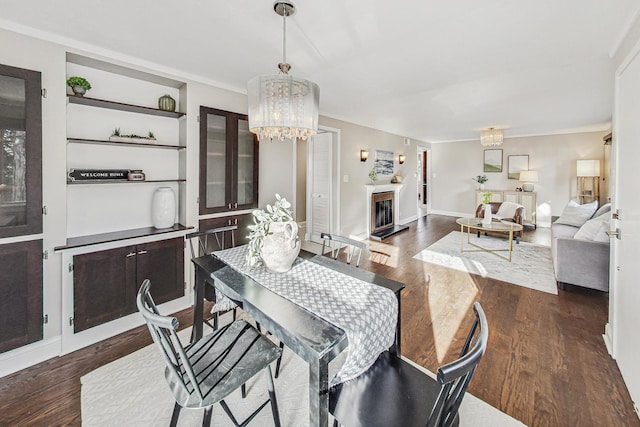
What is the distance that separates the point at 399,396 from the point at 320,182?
4390 mm

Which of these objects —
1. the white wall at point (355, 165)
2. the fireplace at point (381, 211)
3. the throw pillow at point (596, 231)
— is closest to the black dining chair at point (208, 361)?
the throw pillow at point (596, 231)

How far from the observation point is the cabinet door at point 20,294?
1.98 meters

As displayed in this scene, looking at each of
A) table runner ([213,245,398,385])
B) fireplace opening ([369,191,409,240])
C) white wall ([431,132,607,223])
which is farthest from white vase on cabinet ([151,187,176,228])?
white wall ([431,132,607,223])

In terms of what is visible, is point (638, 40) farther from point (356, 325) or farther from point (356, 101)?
point (356, 101)

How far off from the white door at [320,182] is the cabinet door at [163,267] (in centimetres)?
284

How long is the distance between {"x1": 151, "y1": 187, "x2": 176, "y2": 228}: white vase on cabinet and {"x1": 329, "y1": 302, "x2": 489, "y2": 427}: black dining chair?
7.68 feet

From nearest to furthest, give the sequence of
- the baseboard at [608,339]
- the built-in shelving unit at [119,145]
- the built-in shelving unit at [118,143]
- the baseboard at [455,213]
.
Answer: the baseboard at [608,339] → the built-in shelving unit at [118,143] → the built-in shelving unit at [119,145] → the baseboard at [455,213]

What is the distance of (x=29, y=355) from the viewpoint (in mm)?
2100

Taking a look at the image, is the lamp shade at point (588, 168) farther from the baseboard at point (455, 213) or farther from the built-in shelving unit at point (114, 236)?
the built-in shelving unit at point (114, 236)

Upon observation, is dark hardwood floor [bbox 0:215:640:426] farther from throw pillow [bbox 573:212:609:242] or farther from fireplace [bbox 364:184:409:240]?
fireplace [bbox 364:184:409:240]

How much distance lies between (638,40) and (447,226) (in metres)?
5.79

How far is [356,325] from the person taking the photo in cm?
125

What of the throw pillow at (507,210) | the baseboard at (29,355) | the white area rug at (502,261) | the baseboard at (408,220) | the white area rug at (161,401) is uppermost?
the throw pillow at (507,210)

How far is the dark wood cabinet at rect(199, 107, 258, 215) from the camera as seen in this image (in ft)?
10.0
